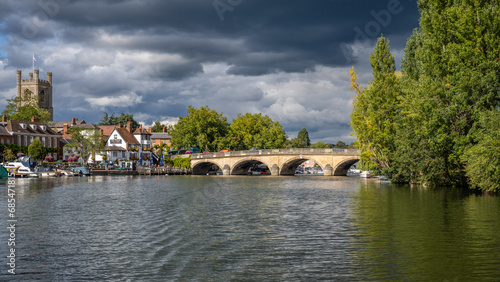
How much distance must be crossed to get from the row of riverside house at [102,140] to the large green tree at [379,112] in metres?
62.8

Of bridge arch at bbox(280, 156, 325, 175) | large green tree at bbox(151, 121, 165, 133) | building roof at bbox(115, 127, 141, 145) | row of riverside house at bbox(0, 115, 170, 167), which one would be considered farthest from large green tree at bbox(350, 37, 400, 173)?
large green tree at bbox(151, 121, 165, 133)

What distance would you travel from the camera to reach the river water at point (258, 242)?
1399 centimetres

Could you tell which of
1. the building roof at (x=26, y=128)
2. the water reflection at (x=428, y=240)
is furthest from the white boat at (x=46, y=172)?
the water reflection at (x=428, y=240)

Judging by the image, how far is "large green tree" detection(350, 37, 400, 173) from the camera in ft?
174

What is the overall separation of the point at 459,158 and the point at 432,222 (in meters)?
19.3

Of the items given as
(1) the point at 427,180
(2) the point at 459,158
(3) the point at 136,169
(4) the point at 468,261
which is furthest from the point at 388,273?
(3) the point at 136,169

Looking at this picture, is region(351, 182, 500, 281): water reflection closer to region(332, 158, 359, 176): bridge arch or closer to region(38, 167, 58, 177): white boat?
region(332, 158, 359, 176): bridge arch

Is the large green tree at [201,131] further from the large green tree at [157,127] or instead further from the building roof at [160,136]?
the large green tree at [157,127]

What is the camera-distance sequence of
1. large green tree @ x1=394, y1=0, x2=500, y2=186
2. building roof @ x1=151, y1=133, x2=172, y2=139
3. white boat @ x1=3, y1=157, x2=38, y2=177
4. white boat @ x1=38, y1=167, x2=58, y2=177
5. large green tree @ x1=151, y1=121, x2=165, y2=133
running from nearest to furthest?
large green tree @ x1=394, y1=0, x2=500, y2=186
white boat @ x1=3, y1=157, x2=38, y2=177
white boat @ x1=38, y1=167, x2=58, y2=177
building roof @ x1=151, y1=133, x2=172, y2=139
large green tree @ x1=151, y1=121, x2=165, y2=133

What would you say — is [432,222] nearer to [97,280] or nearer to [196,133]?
[97,280]

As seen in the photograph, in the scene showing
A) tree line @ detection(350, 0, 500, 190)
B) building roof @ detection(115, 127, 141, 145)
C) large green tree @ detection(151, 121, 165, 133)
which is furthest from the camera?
large green tree @ detection(151, 121, 165, 133)

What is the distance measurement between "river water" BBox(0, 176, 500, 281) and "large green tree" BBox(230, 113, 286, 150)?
80828 mm

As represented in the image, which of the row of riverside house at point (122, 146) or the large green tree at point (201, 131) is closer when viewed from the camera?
the large green tree at point (201, 131)

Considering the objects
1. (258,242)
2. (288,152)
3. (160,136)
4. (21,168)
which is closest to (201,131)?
(288,152)
